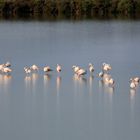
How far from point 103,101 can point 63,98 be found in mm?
889

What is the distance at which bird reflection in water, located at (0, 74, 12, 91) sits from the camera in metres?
16.9

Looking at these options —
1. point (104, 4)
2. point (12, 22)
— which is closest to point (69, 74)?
point (12, 22)

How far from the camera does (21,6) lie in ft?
150

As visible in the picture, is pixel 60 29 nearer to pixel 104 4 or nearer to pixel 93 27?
pixel 93 27

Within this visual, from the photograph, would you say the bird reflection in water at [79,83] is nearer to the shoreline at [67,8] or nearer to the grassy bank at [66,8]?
the shoreline at [67,8]

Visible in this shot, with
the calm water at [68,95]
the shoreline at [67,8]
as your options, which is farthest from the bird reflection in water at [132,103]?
the shoreline at [67,8]

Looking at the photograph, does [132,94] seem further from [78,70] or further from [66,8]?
[66,8]

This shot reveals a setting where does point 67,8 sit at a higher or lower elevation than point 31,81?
lower

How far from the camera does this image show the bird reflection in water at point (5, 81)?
1693cm

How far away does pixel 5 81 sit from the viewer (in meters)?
17.6

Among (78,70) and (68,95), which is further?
(78,70)

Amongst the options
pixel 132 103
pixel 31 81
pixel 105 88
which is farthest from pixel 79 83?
pixel 132 103

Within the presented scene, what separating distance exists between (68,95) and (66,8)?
2979 centimetres

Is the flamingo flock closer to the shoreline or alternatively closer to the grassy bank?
the shoreline
